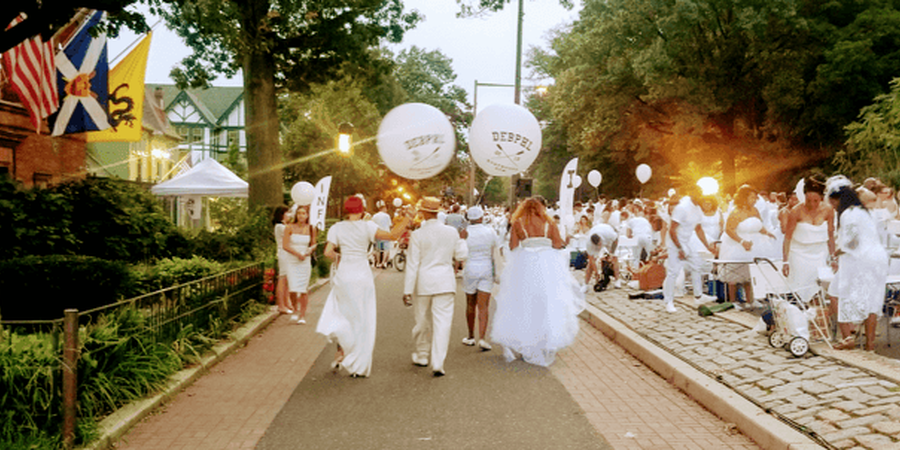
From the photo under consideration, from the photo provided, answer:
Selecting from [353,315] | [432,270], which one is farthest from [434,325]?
[353,315]

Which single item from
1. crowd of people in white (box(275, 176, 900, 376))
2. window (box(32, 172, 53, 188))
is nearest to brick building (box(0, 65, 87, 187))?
window (box(32, 172, 53, 188))

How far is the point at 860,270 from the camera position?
835 cm

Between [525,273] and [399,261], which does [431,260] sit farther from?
[399,261]

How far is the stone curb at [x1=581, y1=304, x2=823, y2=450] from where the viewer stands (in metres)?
5.63

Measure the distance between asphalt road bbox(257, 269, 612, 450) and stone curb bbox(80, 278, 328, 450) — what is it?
105cm

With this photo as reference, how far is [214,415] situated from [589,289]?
412 inches

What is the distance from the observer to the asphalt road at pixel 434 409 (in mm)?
5906

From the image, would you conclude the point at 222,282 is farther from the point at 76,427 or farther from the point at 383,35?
the point at 383,35

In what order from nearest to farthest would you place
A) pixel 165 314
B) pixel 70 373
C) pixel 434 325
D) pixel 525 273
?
pixel 70 373 → pixel 165 314 → pixel 434 325 → pixel 525 273

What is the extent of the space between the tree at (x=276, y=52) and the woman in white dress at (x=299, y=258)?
17.4 feet

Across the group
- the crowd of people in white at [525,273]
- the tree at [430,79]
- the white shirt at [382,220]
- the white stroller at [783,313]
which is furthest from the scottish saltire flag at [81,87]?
the tree at [430,79]

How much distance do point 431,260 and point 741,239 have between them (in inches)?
216

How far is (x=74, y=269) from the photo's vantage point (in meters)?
8.09

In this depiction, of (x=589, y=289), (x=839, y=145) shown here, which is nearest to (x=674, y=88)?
(x=839, y=145)
